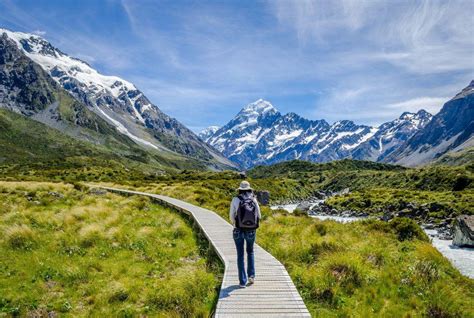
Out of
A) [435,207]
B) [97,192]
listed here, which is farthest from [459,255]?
[97,192]

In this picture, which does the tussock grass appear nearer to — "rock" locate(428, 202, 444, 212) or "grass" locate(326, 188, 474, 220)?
"grass" locate(326, 188, 474, 220)

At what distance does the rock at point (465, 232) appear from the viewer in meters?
32.1

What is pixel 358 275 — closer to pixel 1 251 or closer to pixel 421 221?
A: pixel 1 251

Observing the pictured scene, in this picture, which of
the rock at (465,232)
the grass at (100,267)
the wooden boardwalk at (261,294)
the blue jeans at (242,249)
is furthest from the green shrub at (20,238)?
the rock at (465,232)

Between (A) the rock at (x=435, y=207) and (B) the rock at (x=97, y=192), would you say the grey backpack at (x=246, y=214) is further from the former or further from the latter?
(A) the rock at (x=435, y=207)

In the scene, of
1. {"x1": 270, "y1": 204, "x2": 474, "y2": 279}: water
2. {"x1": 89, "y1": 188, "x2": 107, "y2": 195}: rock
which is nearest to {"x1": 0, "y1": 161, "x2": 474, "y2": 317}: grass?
{"x1": 270, "y1": 204, "x2": 474, "y2": 279}: water

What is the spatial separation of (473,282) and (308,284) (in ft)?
23.4

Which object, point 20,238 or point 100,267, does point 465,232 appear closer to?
point 100,267

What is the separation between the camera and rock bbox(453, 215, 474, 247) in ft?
105

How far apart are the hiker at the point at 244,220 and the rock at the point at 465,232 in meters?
28.9

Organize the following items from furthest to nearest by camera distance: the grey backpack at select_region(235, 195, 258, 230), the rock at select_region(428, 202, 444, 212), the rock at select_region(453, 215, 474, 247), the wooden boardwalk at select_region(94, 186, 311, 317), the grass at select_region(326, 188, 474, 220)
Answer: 1. the rock at select_region(428, 202, 444, 212)
2. the grass at select_region(326, 188, 474, 220)
3. the rock at select_region(453, 215, 474, 247)
4. the grey backpack at select_region(235, 195, 258, 230)
5. the wooden boardwalk at select_region(94, 186, 311, 317)

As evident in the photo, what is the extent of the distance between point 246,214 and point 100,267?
740cm

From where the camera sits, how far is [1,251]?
16.0 metres

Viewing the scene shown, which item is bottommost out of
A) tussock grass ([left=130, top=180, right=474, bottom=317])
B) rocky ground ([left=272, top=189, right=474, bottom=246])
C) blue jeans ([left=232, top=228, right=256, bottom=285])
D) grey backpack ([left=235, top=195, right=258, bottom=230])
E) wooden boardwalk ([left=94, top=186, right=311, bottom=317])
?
rocky ground ([left=272, top=189, right=474, bottom=246])
